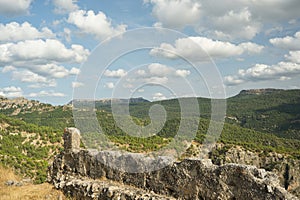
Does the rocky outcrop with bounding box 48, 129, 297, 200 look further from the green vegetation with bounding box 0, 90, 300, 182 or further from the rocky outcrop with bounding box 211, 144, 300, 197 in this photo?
the rocky outcrop with bounding box 211, 144, 300, 197

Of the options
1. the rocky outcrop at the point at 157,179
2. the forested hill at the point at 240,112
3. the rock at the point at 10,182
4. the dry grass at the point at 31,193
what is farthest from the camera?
the forested hill at the point at 240,112

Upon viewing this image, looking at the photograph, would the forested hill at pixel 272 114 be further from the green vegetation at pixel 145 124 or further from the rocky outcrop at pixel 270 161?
the rocky outcrop at pixel 270 161

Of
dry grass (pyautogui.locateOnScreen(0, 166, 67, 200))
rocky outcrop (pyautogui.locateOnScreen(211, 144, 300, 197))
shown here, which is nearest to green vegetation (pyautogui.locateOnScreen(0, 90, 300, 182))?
rocky outcrop (pyautogui.locateOnScreen(211, 144, 300, 197))

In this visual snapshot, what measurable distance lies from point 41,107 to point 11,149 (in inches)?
2008

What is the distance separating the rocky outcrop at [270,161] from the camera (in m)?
42.6

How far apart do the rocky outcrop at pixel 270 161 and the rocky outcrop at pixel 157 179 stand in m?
34.6

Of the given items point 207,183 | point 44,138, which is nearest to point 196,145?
point 44,138

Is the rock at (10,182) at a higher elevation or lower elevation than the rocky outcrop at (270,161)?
higher

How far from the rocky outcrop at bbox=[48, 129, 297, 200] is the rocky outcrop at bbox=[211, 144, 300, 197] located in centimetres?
3456

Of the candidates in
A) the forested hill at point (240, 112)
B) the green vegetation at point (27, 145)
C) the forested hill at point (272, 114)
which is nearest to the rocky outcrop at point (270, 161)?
the forested hill at point (240, 112)

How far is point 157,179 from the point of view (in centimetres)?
733

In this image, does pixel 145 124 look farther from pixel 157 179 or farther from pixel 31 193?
pixel 157 179

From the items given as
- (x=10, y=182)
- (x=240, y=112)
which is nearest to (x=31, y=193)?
(x=10, y=182)

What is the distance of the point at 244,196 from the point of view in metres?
5.82
